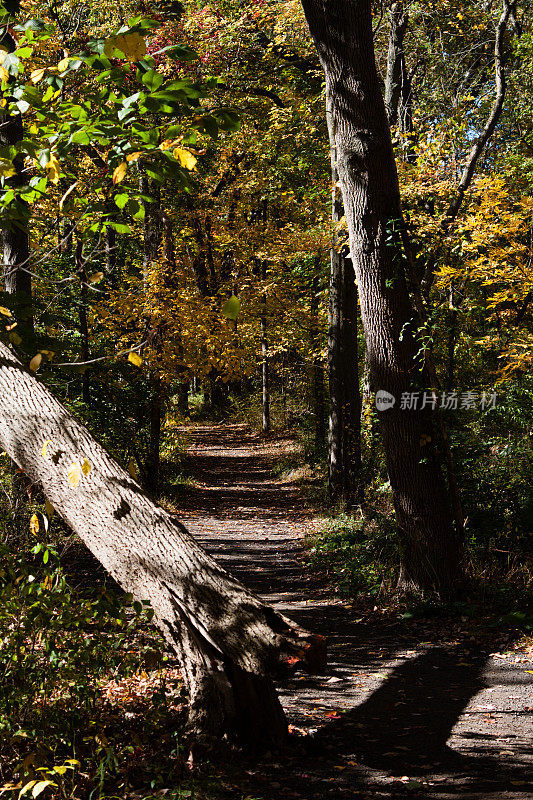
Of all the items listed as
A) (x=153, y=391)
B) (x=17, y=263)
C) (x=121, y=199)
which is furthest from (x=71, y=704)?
(x=153, y=391)

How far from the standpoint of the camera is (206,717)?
11.9ft

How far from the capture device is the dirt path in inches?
140

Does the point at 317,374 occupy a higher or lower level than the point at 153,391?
higher

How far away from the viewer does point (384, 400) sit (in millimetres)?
6801

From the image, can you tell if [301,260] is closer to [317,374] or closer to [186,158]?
[317,374]


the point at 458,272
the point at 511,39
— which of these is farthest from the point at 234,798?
the point at 511,39

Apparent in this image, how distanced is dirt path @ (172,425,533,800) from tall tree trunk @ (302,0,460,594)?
94cm

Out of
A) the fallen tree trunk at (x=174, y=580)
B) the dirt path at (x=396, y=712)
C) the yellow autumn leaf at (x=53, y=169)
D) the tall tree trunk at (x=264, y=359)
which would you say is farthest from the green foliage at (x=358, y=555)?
the tall tree trunk at (x=264, y=359)

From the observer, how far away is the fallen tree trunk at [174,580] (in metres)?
3.64

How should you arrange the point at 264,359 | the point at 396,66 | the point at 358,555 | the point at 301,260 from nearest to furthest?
the point at 358,555 → the point at 396,66 → the point at 301,260 → the point at 264,359

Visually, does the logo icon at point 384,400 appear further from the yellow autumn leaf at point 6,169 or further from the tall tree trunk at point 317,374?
the tall tree trunk at point 317,374

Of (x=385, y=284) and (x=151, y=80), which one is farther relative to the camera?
(x=385, y=284)

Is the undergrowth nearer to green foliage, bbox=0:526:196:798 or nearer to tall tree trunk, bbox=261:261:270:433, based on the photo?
green foliage, bbox=0:526:196:798

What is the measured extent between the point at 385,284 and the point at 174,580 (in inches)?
158
